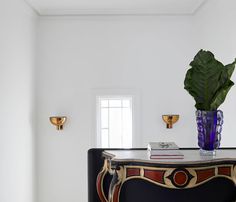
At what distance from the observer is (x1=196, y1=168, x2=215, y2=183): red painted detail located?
1.47 metres

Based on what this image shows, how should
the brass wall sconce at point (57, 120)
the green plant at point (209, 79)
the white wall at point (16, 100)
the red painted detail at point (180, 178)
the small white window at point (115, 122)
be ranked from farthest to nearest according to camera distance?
the small white window at point (115, 122) → the brass wall sconce at point (57, 120) → the white wall at point (16, 100) → the green plant at point (209, 79) → the red painted detail at point (180, 178)

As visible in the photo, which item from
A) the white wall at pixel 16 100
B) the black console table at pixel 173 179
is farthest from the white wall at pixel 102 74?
the black console table at pixel 173 179

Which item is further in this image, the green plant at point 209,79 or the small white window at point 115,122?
the small white window at point 115,122

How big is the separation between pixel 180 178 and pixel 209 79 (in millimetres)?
531

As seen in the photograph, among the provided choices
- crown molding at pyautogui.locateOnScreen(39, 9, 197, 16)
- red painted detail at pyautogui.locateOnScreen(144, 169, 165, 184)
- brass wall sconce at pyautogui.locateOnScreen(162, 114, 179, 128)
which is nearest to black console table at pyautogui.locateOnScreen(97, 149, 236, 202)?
red painted detail at pyautogui.locateOnScreen(144, 169, 165, 184)

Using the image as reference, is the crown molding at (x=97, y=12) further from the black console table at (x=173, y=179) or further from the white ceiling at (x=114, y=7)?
the black console table at (x=173, y=179)

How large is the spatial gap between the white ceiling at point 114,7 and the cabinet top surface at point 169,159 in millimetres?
2672

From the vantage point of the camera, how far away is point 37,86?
14.4ft

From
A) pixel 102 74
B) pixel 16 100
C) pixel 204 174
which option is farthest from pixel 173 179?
pixel 102 74

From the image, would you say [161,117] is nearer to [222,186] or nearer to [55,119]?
[55,119]

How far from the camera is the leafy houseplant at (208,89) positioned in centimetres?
163

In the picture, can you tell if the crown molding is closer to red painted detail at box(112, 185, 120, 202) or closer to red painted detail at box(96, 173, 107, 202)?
red painted detail at box(96, 173, 107, 202)

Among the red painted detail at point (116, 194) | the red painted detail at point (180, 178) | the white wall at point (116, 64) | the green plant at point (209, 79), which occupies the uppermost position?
the white wall at point (116, 64)

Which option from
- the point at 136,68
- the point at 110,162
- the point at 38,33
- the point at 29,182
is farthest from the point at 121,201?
the point at 38,33
